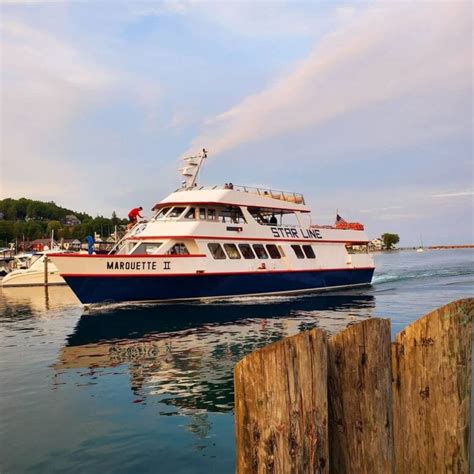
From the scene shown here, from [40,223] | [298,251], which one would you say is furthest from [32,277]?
[40,223]

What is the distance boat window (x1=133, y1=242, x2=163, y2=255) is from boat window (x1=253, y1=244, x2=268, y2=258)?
4934mm

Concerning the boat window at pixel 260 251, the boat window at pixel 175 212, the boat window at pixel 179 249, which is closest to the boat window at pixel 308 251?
the boat window at pixel 260 251

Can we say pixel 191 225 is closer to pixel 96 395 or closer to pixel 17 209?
pixel 96 395

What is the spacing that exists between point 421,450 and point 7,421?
5772 millimetres

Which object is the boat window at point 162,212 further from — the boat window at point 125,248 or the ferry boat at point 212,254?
the boat window at point 125,248

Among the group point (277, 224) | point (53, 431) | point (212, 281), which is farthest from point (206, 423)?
point (277, 224)

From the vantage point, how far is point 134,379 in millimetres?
8312

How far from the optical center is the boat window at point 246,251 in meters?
21.4

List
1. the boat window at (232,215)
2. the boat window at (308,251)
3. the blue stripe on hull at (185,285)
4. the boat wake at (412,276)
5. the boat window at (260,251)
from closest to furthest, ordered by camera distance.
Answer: the blue stripe on hull at (185,285)
the boat window at (232,215)
the boat window at (260,251)
the boat window at (308,251)
the boat wake at (412,276)

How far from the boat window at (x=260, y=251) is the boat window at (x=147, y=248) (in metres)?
4.93

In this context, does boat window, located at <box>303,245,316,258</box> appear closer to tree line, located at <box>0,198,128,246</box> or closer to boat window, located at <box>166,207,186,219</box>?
boat window, located at <box>166,207,186,219</box>

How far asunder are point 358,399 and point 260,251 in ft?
63.5

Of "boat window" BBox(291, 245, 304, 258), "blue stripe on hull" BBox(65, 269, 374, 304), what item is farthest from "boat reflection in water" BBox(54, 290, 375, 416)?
"boat window" BBox(291, 245, 304, 258)

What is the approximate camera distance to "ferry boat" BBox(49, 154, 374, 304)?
18.0 m
